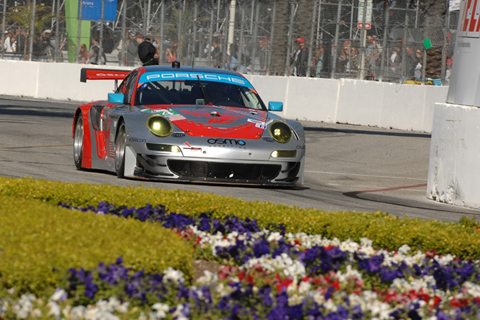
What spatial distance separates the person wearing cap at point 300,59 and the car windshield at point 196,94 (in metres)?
14.9

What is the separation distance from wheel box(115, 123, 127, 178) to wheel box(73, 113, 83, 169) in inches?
57.9

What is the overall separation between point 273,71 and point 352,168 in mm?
12518

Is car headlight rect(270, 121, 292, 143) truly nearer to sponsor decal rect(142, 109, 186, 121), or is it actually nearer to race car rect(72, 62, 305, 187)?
race car rect(72, 62, 305, 187)

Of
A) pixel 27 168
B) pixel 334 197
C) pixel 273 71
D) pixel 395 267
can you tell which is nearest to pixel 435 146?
pixel 334 197

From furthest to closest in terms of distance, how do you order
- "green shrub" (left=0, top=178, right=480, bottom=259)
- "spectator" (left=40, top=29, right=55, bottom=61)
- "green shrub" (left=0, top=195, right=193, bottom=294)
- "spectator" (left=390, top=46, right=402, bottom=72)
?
"spectator" (left=40, top=29, right=55, bottom=61) → "spectator" (left=390, top=46, right=402, bottom=72) → "green shrub" (left=0, top=178, right=480, bottom=259) → "green shrub" (left=0, top=195, right=193, bottom=294)

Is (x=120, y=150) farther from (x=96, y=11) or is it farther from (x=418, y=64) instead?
(x=96, y=11)

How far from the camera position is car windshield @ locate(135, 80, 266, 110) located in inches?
399

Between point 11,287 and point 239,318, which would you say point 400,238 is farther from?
point 11,287

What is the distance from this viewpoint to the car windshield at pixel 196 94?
33.3 ft

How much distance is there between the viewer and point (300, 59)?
25547 millimetres

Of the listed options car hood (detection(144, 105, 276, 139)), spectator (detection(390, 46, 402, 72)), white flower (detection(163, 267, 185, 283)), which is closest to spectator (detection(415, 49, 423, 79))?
spectator (detection(390, 46, 402, 72))

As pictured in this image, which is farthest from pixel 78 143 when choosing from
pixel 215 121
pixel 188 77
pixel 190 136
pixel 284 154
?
pixel 284 154

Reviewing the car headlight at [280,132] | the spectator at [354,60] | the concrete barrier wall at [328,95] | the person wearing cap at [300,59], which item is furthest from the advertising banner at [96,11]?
the car headlight at [280,132]

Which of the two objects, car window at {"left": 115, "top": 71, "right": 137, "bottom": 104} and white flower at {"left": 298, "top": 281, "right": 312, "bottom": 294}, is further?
car window at {"left": 115, "top": 71, "right": 137, "bottom": 104}
